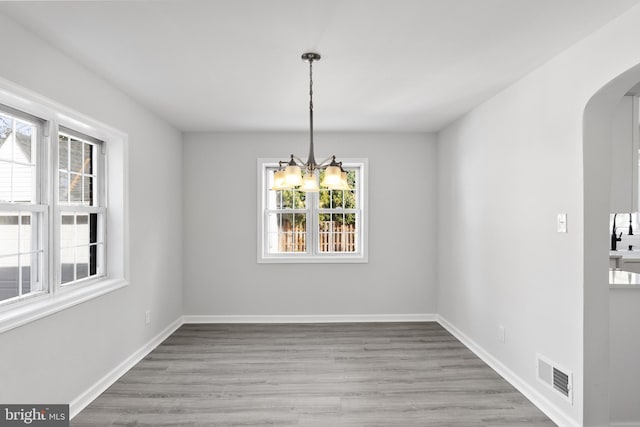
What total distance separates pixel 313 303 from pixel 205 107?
2.85m

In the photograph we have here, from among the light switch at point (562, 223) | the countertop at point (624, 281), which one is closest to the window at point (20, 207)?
the light switch at point (562, 223)

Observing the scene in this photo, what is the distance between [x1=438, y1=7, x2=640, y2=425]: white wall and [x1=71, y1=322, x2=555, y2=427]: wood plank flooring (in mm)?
426

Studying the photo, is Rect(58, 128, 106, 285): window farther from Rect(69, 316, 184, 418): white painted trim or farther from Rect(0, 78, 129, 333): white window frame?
Rect(69, 316, 184, 418): white painted trim

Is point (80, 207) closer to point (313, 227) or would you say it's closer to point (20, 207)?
point (20, 207)

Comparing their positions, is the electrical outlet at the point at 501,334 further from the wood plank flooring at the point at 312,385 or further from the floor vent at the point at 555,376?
the floor vent at the point at 555,376

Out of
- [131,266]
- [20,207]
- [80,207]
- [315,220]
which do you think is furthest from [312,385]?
[315,220]

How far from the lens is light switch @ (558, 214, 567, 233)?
2773 millimetres

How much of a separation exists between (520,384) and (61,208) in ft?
12.6

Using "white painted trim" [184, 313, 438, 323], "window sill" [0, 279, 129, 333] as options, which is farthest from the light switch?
"window sill" [0, 279, 129, 333]

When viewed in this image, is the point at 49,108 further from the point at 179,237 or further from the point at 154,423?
the point at 179,237

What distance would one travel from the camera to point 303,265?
218 inches

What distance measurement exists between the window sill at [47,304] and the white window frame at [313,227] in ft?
7.50

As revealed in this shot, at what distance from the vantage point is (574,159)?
2.69 meters

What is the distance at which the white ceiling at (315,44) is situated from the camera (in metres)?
2.22
